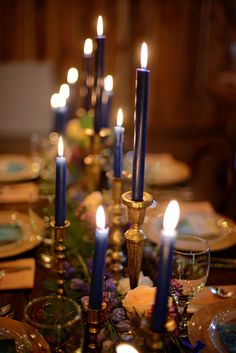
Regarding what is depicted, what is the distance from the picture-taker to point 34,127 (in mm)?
4785

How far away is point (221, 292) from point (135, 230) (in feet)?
1.18

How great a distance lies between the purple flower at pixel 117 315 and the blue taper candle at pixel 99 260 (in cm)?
13

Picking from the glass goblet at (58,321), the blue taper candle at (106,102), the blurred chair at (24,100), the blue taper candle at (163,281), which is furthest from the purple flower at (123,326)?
the blurred chair at (24,100)

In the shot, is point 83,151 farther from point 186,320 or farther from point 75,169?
point 186,320

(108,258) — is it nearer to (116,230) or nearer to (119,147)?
(116,230)

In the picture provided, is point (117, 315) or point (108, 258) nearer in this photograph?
point (117, 315)

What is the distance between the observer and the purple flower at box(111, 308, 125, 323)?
0.97 m

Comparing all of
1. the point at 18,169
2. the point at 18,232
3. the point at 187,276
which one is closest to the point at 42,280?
the point at 18,232

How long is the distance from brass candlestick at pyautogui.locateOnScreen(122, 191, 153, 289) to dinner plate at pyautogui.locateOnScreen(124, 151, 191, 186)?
907mm

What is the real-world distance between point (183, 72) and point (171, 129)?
0.58 meters

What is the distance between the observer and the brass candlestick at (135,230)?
1.03 meters

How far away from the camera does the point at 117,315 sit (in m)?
0.97

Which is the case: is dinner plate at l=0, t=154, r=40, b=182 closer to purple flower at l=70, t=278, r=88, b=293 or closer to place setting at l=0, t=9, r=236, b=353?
place setting at l=0, t=9, r=236, b=353

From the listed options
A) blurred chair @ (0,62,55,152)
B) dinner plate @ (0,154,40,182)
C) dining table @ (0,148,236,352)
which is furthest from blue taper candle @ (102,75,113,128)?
blurred chair @ (0,62,55,152)
